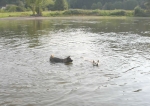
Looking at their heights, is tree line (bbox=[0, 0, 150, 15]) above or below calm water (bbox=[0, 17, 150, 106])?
above

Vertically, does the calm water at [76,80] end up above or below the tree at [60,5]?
below

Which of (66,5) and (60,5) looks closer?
(60,5)

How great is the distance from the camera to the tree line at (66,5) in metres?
96.8

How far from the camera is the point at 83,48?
24547 millimetres

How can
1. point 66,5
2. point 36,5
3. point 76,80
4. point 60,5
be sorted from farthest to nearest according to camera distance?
1. point 66,5
2. point 60,5
3. point 36,5
4. point 76,80

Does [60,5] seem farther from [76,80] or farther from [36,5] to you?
[76,80]

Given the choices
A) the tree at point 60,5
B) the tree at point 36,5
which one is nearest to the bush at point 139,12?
the tree at point 60,5

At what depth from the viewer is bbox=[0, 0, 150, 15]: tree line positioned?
3809 inches

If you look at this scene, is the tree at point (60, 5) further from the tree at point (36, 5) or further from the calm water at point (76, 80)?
the calm water at point (76, 80)

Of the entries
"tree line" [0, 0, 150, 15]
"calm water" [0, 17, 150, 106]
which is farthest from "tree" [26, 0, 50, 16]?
"calm water" [0, 17, 150, 106]

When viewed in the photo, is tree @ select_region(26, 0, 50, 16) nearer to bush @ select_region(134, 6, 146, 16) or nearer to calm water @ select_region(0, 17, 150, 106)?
bush @ select_region(134, 6, 146, 16)

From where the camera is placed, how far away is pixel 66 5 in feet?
404

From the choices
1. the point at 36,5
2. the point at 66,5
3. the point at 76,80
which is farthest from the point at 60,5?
the point at 76,80

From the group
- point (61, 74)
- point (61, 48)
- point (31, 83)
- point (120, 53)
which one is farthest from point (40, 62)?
point (120, 53)
